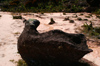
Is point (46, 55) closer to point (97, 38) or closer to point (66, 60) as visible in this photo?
point (66, 60)

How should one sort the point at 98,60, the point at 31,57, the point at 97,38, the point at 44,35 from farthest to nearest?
the point at 97,38
the point at 98,60
the point at 31,57
the point at 44,35

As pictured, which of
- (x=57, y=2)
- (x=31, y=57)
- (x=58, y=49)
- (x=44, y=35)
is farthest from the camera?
(x=57, y=2)

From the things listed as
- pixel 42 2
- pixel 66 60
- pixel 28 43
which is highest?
pixel 28 43

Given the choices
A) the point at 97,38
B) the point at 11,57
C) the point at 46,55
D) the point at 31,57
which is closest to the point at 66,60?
the point at 46,55

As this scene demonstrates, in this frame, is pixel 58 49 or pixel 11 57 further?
pixel 11 57

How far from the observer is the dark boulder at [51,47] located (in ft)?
9.86

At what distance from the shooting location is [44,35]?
335cm

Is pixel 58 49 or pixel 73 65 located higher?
pixel 58 49

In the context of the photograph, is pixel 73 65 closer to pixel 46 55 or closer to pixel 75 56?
pixel 75 56

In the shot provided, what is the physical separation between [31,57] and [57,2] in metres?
23.4

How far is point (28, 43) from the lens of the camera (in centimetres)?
347

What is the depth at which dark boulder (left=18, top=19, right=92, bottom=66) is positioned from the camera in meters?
3.01

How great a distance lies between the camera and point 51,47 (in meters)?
3.17

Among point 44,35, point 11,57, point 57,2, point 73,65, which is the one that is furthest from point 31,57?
point 57,2
